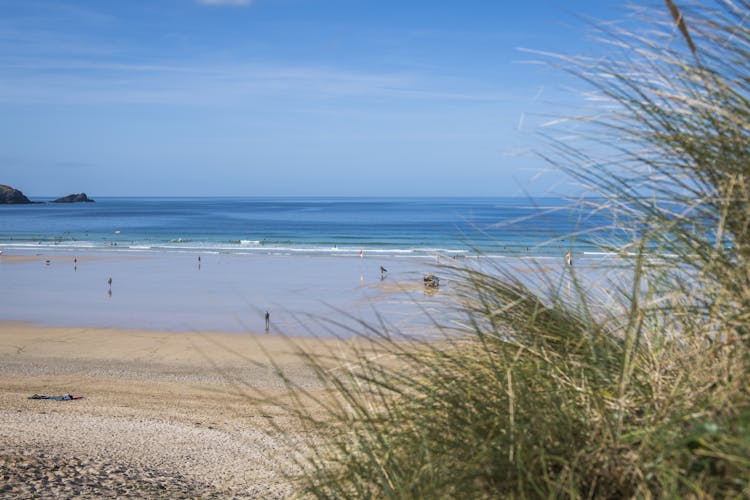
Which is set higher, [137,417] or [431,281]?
[431,281]

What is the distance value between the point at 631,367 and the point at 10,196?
17499 cm

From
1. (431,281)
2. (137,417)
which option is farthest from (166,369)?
(431,281)

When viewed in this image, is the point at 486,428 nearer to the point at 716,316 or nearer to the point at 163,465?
the point at 716,316

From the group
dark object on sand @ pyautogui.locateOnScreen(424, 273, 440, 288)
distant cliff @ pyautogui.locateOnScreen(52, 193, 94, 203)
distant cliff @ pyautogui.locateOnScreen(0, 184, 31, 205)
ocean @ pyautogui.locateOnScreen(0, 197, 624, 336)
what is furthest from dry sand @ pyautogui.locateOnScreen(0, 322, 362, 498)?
distant cliff @ pyautogui.locateOnScreen(52, 193, 94, 203)

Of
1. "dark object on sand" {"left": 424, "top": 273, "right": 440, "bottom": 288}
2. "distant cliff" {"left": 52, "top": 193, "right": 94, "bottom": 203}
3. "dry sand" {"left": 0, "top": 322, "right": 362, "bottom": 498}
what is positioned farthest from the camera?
"distant cliff" {"left": 52, "top": 193, "right": 94, "bottom": 203}

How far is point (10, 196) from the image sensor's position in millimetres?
155750

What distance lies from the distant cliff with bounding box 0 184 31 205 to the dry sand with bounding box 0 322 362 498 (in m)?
154

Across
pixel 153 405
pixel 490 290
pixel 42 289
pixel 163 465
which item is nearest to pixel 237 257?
pixel 42 289

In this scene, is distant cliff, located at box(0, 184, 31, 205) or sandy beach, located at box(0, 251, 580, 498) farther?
distant cliff, located at box(0, 184, 31, 205)

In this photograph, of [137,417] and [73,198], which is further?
[73,198]

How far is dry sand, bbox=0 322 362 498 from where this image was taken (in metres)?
8.30

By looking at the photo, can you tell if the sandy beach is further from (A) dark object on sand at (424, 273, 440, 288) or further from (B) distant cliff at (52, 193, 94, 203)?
(B) distant cliff at (52, 193, 94, 203)

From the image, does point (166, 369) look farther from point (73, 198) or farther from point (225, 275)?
point (73, 198)

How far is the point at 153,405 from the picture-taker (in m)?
12.8
